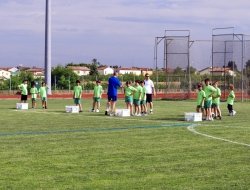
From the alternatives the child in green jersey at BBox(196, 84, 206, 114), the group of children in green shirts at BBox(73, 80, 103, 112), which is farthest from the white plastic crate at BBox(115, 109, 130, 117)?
the child in green jersey at BBox(196, 84, 206, 114)

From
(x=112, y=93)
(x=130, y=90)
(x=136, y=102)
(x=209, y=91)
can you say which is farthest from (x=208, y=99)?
(x=112, y=93)

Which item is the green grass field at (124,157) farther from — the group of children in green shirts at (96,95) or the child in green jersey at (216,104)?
the group of children in green shirts at (96,95)

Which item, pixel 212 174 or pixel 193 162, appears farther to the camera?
pixel 193 162

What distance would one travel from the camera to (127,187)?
30.4ft

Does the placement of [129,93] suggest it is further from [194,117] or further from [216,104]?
[194,117]

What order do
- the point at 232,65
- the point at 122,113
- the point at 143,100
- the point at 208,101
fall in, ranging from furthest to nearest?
the point at 232,65 < the point at 143,100 < the point at 122,113 < the point at 208,101

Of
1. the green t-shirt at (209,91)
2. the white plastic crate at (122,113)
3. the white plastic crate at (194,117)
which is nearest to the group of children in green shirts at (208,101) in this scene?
the green t-shirt at (209,91)

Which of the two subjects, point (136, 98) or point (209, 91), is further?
point (136, 98)

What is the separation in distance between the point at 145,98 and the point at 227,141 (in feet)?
39.7

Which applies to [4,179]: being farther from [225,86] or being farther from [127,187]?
[225,86]

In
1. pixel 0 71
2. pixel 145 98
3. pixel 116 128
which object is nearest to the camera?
pixel 116 128

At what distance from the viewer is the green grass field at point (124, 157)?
31.7 ft

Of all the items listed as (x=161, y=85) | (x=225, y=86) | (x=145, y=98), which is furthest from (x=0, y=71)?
(x=145, y=98)

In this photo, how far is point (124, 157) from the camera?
12.2 metres
